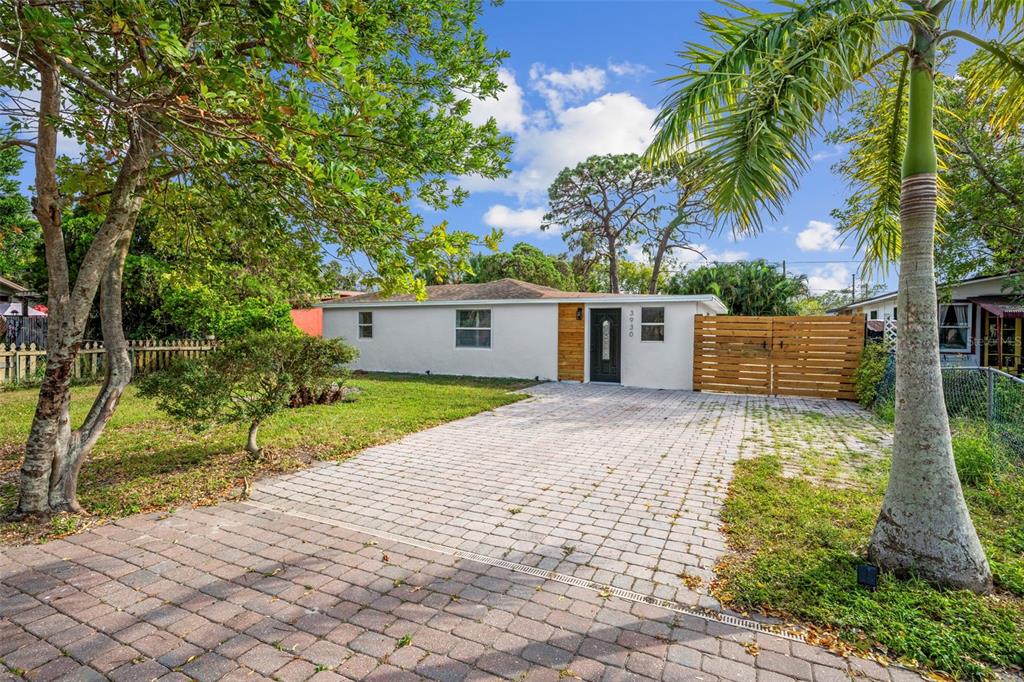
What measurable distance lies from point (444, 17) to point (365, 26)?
0.90 metres

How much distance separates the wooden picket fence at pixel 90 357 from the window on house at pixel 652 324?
10.2 metres

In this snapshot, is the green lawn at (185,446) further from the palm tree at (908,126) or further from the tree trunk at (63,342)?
the palm tree at (908,126)

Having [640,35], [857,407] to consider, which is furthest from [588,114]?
[857,407]

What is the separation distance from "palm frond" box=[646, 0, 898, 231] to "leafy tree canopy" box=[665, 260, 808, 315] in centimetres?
1542

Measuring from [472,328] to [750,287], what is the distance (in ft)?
33.5

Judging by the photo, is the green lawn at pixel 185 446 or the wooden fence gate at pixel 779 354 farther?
the wooden fence gate at pixel 779 354

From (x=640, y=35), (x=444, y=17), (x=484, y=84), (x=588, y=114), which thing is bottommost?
(x=484, y=84)

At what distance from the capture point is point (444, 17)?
480 centimetres

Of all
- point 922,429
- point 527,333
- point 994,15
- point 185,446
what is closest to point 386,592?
point 922,429

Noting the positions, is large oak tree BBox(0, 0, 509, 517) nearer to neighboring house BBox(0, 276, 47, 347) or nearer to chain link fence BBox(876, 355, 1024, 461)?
chain link fence BBox(876, 355, 1024, 461)

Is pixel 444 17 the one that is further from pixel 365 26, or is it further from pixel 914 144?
pixel 914 144

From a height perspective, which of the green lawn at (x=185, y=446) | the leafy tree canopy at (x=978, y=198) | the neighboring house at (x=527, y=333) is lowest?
the green lawn at (x=185, y=446)

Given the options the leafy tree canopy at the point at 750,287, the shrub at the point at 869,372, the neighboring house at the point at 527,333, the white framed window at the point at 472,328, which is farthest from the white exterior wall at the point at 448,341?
the leafy tree canopy at the point at 750,287

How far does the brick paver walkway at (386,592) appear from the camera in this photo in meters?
2.34
